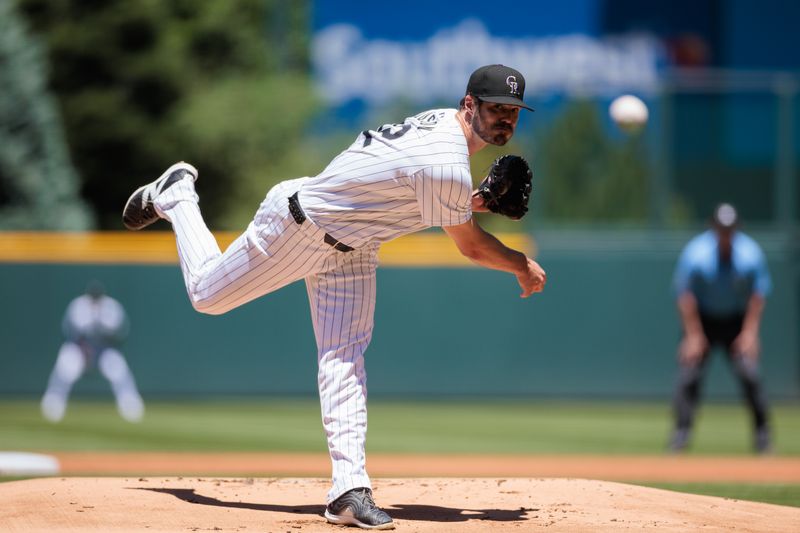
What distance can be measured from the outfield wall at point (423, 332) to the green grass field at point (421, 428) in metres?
0.29

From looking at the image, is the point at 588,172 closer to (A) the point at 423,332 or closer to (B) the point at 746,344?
(A) the point at 423,332

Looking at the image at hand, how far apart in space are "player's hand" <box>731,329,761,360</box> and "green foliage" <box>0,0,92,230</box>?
1578 cm

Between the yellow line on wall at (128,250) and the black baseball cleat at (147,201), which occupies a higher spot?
the yellow line on wall at (128,250)

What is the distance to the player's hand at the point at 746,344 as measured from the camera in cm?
937

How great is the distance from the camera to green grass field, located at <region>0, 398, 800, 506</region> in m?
9.81

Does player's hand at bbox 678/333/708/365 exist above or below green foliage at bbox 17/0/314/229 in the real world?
below

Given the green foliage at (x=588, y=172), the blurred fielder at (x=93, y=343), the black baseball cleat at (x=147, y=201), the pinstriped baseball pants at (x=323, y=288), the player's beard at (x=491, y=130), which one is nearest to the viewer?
the player's beard at (x=491, y=130)

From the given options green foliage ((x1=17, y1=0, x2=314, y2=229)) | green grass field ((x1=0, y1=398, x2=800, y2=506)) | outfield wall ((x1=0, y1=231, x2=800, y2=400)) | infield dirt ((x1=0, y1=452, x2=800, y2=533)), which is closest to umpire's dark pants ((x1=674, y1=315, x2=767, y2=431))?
green grass field ((x1=0, y1=398, x2=800, y2=506))

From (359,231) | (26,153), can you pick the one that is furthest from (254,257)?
(26,153)

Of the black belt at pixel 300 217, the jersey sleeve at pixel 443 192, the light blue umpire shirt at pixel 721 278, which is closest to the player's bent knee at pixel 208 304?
the black belt at pixel 300 217

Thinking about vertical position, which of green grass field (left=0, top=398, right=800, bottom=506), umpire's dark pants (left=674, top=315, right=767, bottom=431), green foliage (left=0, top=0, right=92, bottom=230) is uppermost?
green foliage (left=0, top=0, right=92, bottom=230)

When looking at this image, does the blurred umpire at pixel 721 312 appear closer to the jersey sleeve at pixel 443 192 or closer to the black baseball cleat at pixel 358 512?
the black baseball cleat at pixel 358 512

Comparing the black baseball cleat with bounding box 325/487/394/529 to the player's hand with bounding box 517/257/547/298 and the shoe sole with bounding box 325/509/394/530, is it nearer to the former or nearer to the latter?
the shoe sole with bounding box 325/509/394/530

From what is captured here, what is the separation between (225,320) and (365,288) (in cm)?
1050
